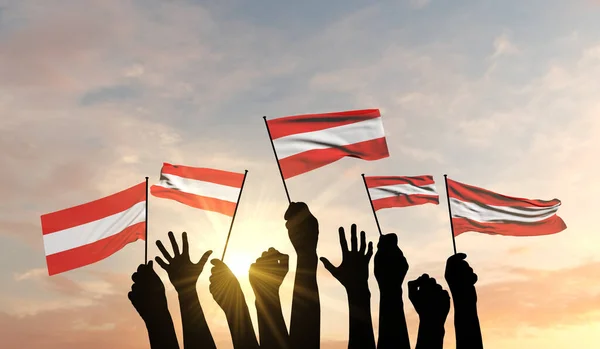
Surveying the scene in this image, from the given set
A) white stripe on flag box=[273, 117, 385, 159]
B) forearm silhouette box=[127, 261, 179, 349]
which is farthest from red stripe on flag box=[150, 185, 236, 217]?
forearm silhouette box=[127, 261, 179, 349]

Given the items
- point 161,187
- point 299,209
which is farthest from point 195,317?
point 161,187

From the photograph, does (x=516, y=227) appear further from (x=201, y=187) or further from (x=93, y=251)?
(x=93, y=251)

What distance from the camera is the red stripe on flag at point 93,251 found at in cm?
1762

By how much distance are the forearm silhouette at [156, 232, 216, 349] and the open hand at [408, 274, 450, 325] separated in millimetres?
4179

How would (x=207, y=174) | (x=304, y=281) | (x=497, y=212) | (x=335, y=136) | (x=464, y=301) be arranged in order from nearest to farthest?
(x=304, y=281)
(x=464, y=301)
(x=335, y=136)
(x=207, y=174)
(x=497, y=212)

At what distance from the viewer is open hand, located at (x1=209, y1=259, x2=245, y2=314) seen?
1412 cm

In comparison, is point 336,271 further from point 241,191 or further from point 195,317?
point 241,191

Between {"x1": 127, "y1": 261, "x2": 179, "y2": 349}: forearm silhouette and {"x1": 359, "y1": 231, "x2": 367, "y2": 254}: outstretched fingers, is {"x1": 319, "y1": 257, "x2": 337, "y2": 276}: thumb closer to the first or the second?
{"x1": 359, "y1": 231, "x2": 367, "y2": 254}: outstretched fingers

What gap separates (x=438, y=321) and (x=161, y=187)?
28.7 ft

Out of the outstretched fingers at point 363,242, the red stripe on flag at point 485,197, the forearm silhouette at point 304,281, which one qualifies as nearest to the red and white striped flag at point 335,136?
the red stripe on flag at point 485,197

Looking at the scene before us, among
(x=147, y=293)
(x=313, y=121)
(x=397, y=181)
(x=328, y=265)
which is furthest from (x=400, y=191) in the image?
(x=147, y=293)

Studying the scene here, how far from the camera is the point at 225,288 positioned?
14.2 m

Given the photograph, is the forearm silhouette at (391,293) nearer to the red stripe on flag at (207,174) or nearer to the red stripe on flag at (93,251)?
the red stripe on flag at (207,174)

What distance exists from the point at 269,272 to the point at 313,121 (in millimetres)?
5302
